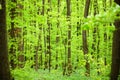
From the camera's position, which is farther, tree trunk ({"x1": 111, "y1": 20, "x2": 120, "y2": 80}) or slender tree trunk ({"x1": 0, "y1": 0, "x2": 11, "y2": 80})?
slender tree trunk ({"x1": 0, "y1": 0, "x2": 11, "y2": 80})

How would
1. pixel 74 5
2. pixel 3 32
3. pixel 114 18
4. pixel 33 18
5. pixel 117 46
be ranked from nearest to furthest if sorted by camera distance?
pixel 114 18, pixel 117 46, pixel 3 32, pixel 33 18, pixel 74 5

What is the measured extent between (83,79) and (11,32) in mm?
9600

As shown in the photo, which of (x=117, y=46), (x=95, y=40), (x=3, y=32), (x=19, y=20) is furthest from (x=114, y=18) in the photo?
(x=95, y=40)

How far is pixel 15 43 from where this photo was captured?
996 centimetres

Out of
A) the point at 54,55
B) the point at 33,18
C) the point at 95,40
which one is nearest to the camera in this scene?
the point at 33,18

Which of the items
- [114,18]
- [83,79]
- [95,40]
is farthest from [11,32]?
[95,40]

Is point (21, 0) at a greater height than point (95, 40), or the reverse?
point (21, 0)

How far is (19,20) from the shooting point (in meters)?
9.92

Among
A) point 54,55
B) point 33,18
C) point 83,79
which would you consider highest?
point 33,18

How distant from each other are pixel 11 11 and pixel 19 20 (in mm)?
514

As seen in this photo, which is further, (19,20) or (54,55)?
(54,55)

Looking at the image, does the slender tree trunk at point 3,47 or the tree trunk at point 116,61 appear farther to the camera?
the slender tree trunk at point 3,47

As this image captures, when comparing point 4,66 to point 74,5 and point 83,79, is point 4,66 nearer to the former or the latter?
point 83,79

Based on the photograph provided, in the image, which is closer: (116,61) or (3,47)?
(116,61)
